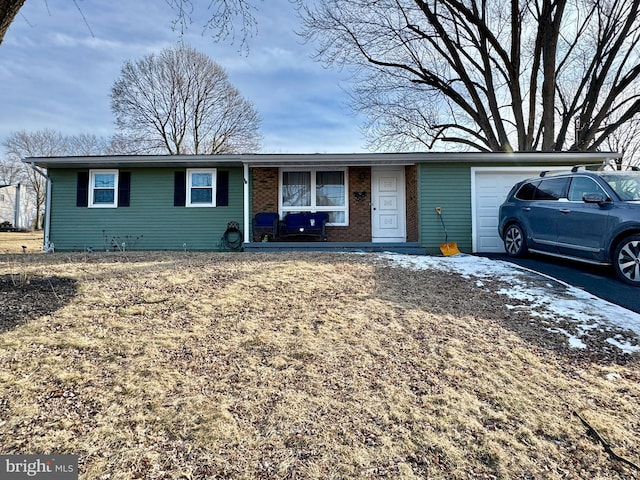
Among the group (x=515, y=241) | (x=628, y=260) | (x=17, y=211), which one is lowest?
(x=628, y=260)

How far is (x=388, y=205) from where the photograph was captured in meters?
9.88

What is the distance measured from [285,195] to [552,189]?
624 cm

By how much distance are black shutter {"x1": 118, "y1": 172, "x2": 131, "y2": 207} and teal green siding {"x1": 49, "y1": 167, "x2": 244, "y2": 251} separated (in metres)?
0.11

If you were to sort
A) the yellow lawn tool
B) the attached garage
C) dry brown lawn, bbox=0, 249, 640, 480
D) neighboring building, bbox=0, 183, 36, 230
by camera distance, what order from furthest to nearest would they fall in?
neighboring building, bbox=0, 183, 36, 230 → the attached garage → the yellow lawn tool → dry brown lawn, bbox=0, 249, 640, 480

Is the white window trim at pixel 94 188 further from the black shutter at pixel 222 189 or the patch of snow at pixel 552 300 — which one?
the patch of snow at pixel 552 300

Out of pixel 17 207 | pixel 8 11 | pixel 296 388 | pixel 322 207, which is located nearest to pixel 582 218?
pixel 296 388

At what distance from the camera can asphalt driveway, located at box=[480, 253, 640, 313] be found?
179 inches

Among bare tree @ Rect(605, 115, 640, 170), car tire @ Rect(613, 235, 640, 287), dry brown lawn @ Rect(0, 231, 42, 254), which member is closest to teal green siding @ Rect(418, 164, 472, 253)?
car tire @ Rect(613, 235, 640, 287)

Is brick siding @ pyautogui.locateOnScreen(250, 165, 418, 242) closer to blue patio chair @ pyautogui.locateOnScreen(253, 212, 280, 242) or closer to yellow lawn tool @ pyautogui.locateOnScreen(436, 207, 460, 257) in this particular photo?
blue patio chair @ pyautogui.locateOnScreen(253, 212, 280, 242)

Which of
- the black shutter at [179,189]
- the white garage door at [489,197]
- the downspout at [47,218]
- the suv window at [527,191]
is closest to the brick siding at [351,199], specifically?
the white garage door at [489,197]

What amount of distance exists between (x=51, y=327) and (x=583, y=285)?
21.3 feet

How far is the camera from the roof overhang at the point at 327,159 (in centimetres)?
857

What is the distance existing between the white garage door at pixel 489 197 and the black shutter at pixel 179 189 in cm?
744

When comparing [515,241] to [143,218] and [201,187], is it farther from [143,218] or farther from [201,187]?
[143,218]
